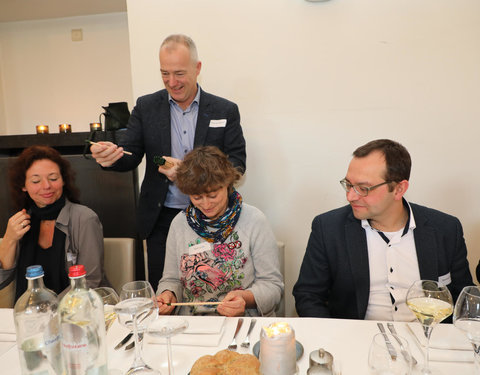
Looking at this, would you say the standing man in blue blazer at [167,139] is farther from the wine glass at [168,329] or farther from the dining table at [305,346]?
the wine glass at [168,329]

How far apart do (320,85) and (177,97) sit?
3.28ft

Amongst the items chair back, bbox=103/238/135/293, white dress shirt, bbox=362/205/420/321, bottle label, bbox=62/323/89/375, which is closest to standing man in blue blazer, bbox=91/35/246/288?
chair back, bbox=103/238/135/293

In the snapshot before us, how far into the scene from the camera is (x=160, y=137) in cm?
232

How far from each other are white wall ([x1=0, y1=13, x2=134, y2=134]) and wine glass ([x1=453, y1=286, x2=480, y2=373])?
14.4 feet

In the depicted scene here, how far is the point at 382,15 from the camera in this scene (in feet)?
8.02

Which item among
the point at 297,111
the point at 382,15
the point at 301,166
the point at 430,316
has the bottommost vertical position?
the point at 430,316

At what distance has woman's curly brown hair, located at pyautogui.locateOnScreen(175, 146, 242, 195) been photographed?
1.70 meters

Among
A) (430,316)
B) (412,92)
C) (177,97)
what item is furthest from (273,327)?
(412,92)

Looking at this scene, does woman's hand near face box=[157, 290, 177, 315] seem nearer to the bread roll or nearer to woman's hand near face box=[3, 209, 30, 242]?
the bread roll

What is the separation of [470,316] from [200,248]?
1.10 metres

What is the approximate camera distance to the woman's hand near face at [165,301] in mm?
1479

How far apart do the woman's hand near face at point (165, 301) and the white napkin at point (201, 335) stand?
0.22 m

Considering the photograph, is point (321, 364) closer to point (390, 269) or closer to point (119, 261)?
point (390, 269)

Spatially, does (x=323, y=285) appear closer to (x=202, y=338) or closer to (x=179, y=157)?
(x=202, y=338)
